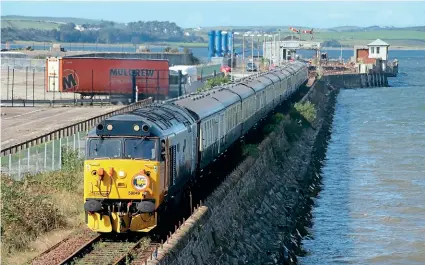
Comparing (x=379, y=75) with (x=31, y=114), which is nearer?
(x=31, y=114)

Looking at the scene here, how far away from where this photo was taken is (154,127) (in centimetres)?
2044

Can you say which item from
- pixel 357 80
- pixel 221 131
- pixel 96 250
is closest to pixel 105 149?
pixel 96 250

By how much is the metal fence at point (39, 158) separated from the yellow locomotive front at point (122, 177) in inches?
292

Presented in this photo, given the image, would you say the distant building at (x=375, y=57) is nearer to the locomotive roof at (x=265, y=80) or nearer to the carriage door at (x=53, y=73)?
the carriage door at (x=53, y=73)

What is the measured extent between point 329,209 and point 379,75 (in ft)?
334

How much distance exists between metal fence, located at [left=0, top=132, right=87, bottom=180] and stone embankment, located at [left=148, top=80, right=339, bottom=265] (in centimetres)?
536

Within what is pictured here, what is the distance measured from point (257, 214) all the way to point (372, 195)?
12116mm

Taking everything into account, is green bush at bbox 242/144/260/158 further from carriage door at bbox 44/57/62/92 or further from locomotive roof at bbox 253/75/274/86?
carriage door at bbox 44/57/62/92

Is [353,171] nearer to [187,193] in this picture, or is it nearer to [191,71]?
[187,193]

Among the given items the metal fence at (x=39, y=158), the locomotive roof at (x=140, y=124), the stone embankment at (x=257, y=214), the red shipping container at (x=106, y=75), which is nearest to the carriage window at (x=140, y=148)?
the locomotive roof at (x=140, y=124)

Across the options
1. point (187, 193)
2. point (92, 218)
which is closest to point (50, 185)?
point (187, 193)

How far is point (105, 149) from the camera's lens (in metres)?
20.2

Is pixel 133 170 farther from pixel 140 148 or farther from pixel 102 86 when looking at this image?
pixel 102 86

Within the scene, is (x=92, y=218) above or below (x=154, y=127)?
below
